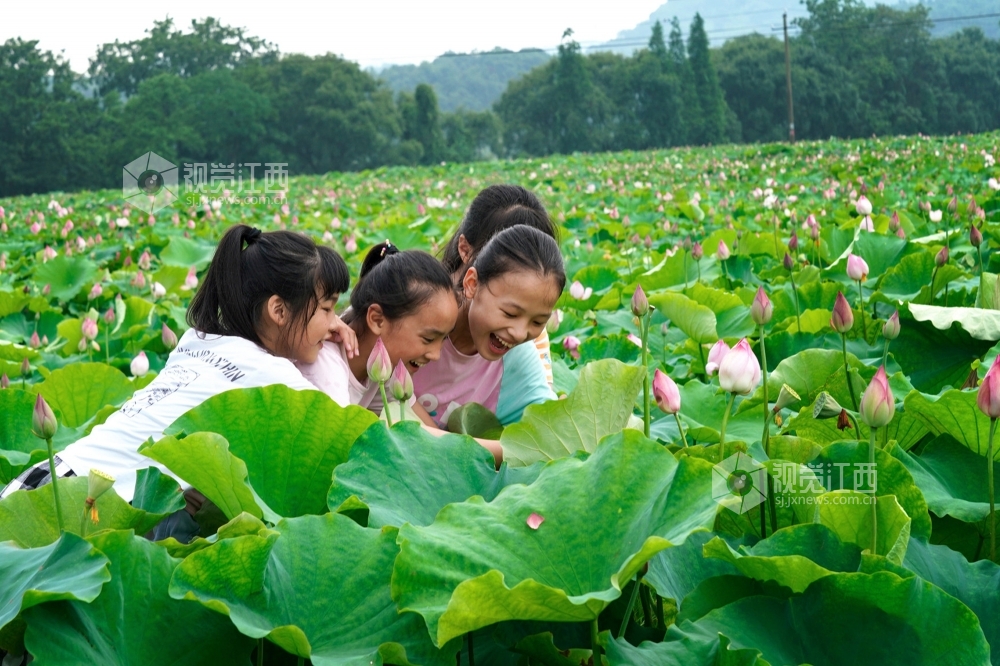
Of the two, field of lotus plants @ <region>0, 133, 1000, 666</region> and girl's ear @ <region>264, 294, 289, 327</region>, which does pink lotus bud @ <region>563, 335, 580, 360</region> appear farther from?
girl's ear @ <region>264, 294, 289, 327</region>

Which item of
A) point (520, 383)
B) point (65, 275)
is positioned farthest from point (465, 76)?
point (520, 383)

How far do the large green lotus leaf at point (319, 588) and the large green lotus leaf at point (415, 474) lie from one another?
0.12 m

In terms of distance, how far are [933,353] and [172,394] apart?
1420 mm

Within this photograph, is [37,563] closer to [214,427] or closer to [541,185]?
[214,427]

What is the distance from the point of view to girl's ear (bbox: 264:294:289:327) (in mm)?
1865

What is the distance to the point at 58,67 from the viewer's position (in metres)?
32.9

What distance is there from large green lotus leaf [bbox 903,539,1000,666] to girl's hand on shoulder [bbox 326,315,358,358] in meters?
1.28

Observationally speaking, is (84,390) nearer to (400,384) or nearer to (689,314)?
(400,384)

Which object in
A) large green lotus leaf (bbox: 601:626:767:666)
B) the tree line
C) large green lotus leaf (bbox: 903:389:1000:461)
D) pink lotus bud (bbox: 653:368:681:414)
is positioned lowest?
large green lotus leaf (bbox: 601:626:767:666)

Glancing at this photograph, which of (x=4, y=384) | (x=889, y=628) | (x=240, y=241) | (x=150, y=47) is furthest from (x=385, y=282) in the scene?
(x=150, y=47)

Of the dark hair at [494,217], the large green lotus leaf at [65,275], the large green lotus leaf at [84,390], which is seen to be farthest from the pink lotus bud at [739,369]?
the large green lotus leaf at [65,275]

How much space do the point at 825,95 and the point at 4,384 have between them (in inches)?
1404

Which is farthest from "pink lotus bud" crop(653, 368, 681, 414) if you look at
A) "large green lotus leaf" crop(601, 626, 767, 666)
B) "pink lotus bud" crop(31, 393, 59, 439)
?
"pink lotus bud" crop(31, 393, 59, 439)

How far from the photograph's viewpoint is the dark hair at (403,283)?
6.50 ft
